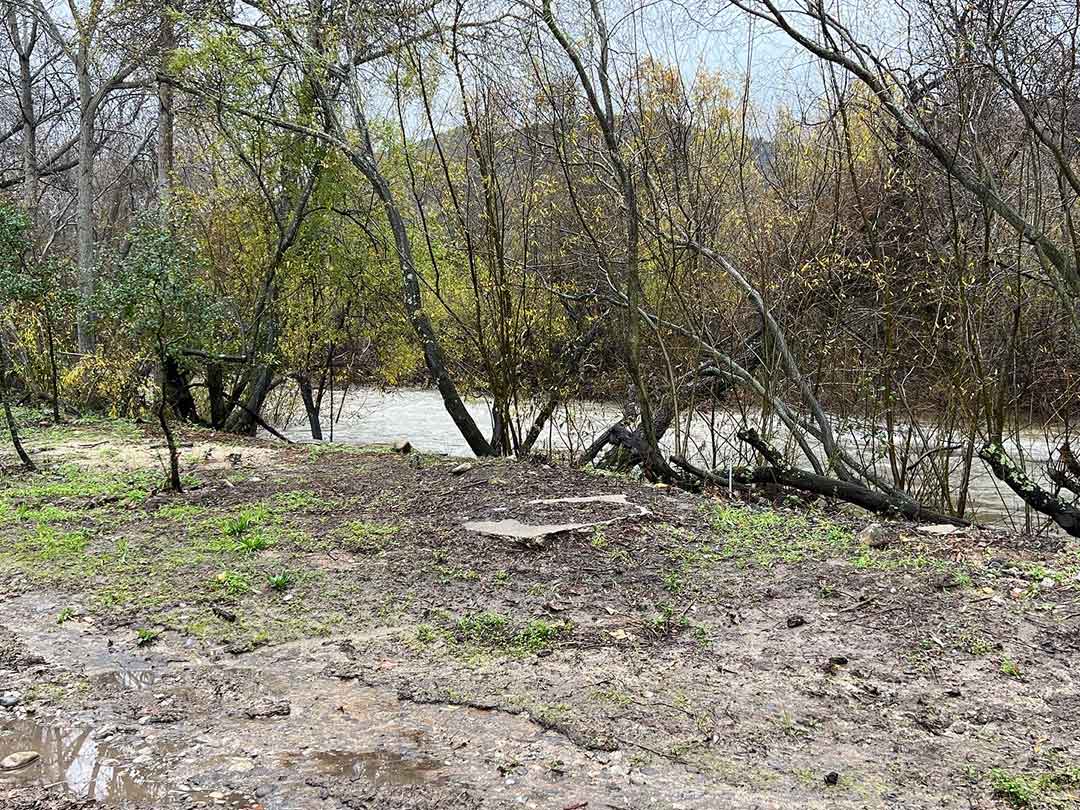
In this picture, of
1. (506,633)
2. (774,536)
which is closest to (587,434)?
(774,536)

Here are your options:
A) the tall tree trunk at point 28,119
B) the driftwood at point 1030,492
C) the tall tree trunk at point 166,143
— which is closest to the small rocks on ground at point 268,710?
the driftwood at point 1030,492

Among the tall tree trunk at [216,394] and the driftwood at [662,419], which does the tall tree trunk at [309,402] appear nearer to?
the tall tree trunk at [216,394]

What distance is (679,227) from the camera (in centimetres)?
774

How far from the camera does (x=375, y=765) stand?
8.73ft

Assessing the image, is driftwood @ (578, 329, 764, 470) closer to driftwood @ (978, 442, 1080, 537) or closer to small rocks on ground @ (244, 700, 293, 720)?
driftwood @ (978, 442, 1080, 537)

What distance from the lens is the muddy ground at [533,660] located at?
2.56 m

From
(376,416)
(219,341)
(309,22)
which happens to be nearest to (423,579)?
(309,22)

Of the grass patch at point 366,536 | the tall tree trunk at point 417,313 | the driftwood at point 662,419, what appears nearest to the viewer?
the grass patch at point 366,536

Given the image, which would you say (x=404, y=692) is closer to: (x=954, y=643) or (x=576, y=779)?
(x=576, y=779)

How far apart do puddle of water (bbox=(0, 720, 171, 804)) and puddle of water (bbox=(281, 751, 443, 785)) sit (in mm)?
409

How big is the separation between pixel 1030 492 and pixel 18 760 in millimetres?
6710

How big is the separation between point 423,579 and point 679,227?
4532 mm

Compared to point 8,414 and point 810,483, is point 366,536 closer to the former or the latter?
point 810,483

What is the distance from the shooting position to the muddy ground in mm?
2557
